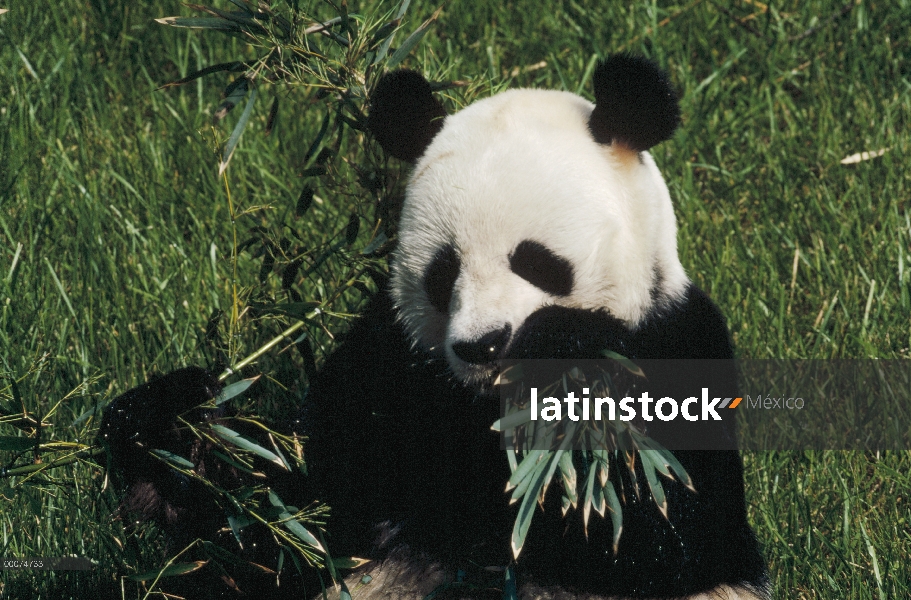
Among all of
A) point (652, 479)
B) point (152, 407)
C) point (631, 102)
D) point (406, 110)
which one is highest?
point (631, 102)

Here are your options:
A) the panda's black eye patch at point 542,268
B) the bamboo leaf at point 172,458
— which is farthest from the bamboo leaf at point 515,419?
the bamboo leaf at point 172,458

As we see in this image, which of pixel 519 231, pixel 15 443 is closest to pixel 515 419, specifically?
pixel 519 231

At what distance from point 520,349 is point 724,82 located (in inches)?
142

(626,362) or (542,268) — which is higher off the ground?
(542,268)

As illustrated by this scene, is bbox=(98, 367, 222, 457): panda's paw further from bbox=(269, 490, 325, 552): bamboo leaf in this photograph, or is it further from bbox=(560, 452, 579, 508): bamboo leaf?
bbox=(560, 452, 579, 508): bamboo leaf

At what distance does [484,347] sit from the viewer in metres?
2.54

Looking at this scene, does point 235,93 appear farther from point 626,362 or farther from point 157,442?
point 626,362

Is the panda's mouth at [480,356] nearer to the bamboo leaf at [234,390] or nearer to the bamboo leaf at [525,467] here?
the bamboo leaf at [525,467]

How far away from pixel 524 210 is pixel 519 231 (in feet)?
0.18

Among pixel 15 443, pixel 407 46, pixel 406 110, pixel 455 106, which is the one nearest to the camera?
pixel 15 443

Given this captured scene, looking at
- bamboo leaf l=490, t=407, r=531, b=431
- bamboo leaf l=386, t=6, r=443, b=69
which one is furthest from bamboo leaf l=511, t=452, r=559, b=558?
bamboo leaf l=386, t=6, r=443, b=69

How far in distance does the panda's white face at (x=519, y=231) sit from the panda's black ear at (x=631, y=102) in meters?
0.05

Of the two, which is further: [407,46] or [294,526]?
[407,46]

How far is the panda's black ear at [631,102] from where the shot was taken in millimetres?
2836
